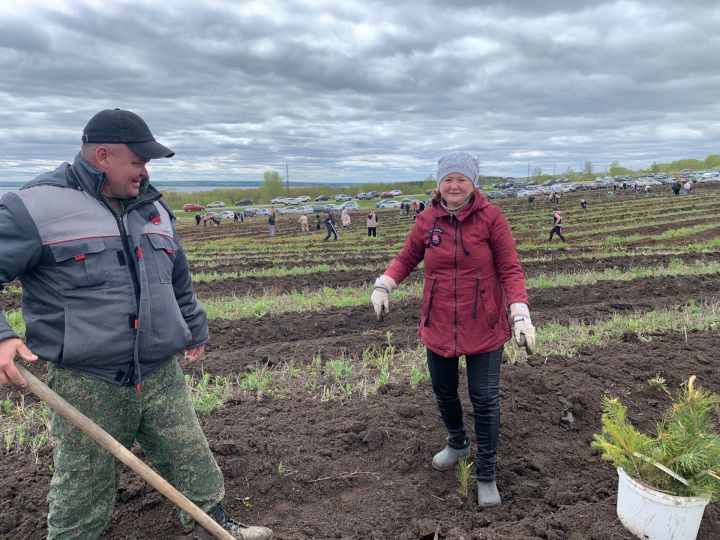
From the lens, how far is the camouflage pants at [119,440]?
2443mm

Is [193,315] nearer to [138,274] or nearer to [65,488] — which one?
[138,274]

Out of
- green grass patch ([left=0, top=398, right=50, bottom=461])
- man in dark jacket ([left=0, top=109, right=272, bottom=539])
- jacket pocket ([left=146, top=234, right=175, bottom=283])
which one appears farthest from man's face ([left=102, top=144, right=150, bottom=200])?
green grass patch ([left=0, top=398, right=50, bottom=461])

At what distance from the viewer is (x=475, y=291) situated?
10.1ft

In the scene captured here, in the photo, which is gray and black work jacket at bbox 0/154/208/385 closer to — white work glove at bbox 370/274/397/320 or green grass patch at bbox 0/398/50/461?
white work glove at bbox 370/274/397/320

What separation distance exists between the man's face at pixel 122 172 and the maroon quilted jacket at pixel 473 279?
165cm

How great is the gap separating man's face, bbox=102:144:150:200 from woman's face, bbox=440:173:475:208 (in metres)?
1.62

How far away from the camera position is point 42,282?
91.2 inches

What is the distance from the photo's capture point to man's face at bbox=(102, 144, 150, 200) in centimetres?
243

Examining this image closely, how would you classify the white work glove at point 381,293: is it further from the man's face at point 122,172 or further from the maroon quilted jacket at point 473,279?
the man's face at point 122,172

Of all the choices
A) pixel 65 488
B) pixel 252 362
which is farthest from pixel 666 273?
pixel 65 488

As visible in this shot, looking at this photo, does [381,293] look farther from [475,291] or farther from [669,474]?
[669,474]

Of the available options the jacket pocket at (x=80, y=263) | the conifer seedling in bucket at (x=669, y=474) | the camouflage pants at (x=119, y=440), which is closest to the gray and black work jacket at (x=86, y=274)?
the jacket pocket at (x=80, y=263)

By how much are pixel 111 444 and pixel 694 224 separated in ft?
92.4

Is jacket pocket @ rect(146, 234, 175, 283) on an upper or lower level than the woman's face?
lower
